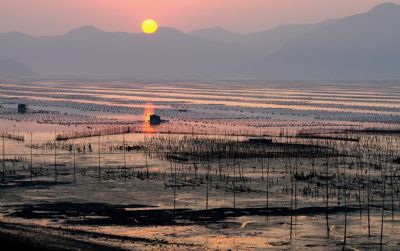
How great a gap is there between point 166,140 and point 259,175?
1671cm

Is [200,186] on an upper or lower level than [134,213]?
upper

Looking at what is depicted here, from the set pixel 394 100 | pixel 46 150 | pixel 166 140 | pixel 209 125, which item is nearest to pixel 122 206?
pixel 46 150

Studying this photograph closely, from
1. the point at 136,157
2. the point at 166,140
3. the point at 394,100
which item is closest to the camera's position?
the point at 136,157

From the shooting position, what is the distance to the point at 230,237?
2488 centimetres

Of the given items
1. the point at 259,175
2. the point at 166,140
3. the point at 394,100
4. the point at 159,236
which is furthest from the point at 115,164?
the point at 394,100

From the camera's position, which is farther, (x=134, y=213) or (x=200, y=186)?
(x=200, y=186)

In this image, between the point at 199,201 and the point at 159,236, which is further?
the point at 199,201

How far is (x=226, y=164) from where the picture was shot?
134ft

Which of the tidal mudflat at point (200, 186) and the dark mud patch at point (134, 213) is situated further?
the dark mud patch at point (134, 213)

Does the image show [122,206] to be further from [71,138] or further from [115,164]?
[71,138]

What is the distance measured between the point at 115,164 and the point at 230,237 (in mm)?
17662

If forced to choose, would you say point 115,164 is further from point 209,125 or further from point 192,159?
point 209,125

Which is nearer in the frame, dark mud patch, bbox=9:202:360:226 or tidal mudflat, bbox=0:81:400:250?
tidal mudflat, bbox=0:81:400:250

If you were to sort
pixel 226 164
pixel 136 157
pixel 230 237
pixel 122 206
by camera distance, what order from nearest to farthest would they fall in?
pixel 230 237
pixel 122 206
pixel 226 164
pixel 136 157
